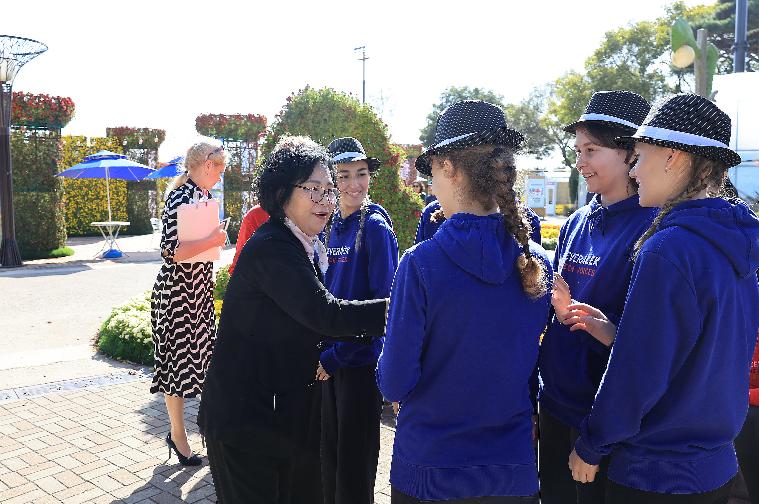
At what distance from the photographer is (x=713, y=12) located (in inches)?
1316

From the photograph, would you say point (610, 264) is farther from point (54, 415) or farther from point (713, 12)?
point (713, 12)

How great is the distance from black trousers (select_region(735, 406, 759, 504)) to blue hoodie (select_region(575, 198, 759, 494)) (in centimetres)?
107

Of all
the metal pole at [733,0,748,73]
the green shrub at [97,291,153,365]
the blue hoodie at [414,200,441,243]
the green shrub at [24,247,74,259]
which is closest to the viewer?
the blue hoodie at [414,200,441,243]

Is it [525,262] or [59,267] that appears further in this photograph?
[59,267]

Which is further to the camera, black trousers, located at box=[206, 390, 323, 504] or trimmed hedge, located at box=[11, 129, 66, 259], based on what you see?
trimmed hedge, located at box=[11, 129, 66, 259]

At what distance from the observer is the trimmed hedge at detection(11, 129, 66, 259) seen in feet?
56.3

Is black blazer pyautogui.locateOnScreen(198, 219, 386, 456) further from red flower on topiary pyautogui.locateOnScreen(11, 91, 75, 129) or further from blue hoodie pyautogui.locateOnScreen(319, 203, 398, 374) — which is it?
red flower on topiary pyautogui.locateOnScreen(11, 91, 75, 129)

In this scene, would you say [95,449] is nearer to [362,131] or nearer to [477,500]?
[477,500]

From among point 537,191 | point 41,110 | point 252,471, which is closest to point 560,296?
point 252,471

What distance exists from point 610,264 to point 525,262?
59cm

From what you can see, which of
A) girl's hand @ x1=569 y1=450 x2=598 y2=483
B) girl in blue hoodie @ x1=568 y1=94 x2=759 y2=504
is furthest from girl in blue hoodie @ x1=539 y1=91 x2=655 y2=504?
girl in blue hoodie @ x1=568 y1=94 x2=759 y2=504

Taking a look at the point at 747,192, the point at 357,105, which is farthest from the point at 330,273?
the point at 747,192

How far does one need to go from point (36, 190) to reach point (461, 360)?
1880 centimetres

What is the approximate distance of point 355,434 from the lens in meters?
3.00
